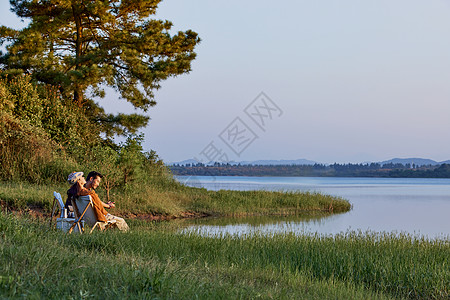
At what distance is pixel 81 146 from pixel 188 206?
199 inches

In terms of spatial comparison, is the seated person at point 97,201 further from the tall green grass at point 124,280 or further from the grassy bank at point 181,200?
the grassy bank at point 181,200

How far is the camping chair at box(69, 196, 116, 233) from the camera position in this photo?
8.58 m

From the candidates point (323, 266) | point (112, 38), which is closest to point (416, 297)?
point (323, 266)

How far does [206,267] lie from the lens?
5.68 meters

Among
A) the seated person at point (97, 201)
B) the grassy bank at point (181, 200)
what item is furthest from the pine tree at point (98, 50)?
the seated person at point (97, 201)

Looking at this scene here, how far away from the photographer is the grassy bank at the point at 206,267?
408cm

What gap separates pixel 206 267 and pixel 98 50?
1882 centimetres

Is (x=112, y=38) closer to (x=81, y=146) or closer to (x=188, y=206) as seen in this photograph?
(x=81, y=146)

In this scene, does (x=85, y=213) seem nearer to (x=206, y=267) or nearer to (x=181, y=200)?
(x=206, y=267)

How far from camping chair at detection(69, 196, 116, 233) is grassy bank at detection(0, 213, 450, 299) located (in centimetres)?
66

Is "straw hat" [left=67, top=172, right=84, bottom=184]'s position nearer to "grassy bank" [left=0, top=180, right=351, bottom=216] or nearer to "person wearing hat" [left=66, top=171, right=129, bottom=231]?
"person wearing hat" [left=66, top=171, right=129, bottom=231]

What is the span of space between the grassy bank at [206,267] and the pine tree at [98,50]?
48.9ft

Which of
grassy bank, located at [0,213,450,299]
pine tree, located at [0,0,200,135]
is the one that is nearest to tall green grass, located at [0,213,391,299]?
grassy bank, located at [0,213,450,299]

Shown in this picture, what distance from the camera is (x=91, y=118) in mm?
23453
